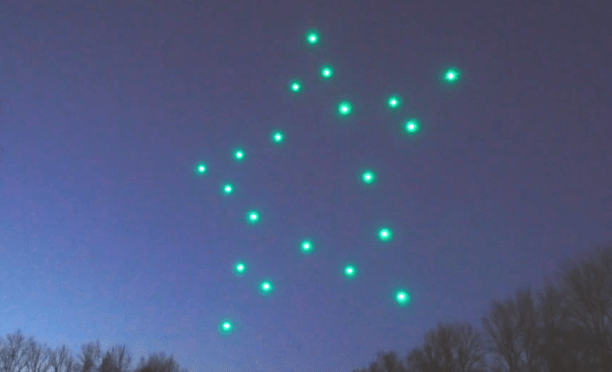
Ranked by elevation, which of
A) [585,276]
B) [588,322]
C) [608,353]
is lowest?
[608,353]

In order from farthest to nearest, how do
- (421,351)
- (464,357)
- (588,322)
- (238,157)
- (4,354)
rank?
(4,354) < (421,351) < (464,357) < (588,322) < (238,157)

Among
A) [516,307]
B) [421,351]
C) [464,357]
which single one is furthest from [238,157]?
[421,351]

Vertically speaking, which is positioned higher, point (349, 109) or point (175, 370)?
point (175, 370)

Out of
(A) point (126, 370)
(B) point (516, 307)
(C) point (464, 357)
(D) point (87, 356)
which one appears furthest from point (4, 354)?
(B) point (516, 307)

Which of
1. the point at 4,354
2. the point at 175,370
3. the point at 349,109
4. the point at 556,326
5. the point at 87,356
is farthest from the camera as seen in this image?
the point at 175,370

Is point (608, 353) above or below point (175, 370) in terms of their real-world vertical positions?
below

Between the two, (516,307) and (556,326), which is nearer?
(556,326)

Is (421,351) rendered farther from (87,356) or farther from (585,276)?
(87,356)

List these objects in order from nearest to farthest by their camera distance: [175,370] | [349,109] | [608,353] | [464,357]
Result: [349,109] < [608,353] < [464,357] < [175,370]

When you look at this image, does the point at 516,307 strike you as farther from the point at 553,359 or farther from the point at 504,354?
the point at 553,359
